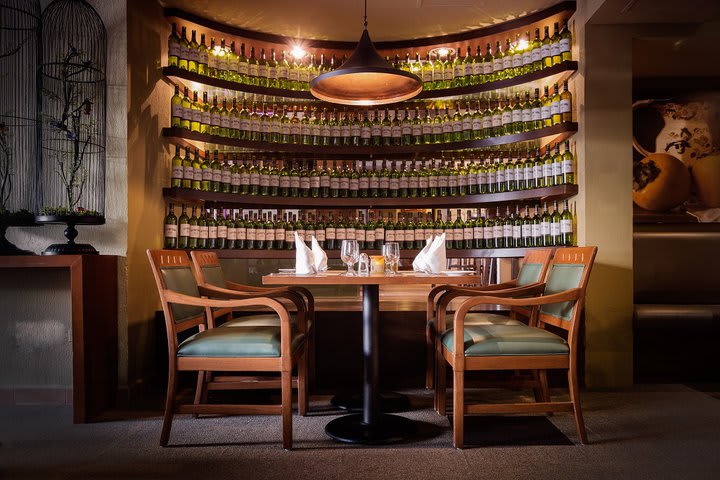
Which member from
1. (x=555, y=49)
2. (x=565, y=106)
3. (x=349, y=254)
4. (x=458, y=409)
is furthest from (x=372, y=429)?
(x=555, y=49)

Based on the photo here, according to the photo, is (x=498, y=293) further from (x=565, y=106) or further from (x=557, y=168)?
(x=565, y=106)

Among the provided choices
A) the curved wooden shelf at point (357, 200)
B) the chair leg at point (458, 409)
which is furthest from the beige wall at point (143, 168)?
the chair leg at point (458, 409)

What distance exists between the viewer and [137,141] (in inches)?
137

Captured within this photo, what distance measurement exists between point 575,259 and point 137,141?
2.63 metres

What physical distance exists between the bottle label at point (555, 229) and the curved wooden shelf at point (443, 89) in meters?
1.04

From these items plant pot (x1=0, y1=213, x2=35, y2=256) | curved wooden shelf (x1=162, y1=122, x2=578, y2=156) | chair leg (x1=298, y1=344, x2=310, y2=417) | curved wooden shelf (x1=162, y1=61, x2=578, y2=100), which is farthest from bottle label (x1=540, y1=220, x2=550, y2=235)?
plant pot (x1=0, y1=213, x2=35, y2=256)

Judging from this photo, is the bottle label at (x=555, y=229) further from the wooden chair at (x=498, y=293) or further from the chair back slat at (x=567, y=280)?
the chair back slat at (x=567, y=280)

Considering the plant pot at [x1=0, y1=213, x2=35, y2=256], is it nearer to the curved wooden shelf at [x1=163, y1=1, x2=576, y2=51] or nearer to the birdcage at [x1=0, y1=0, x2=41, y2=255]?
the birdcage at [x1=0, y1=0, x2=41, y2=255]

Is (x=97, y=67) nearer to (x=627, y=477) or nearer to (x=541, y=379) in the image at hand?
(x=541, y=379)

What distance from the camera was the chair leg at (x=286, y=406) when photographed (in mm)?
2365

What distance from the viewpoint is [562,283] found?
275cm

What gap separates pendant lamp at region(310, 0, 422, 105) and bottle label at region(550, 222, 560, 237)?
1449 millimetres

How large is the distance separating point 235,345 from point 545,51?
3093mm

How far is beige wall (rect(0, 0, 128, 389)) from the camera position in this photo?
3250 mm
